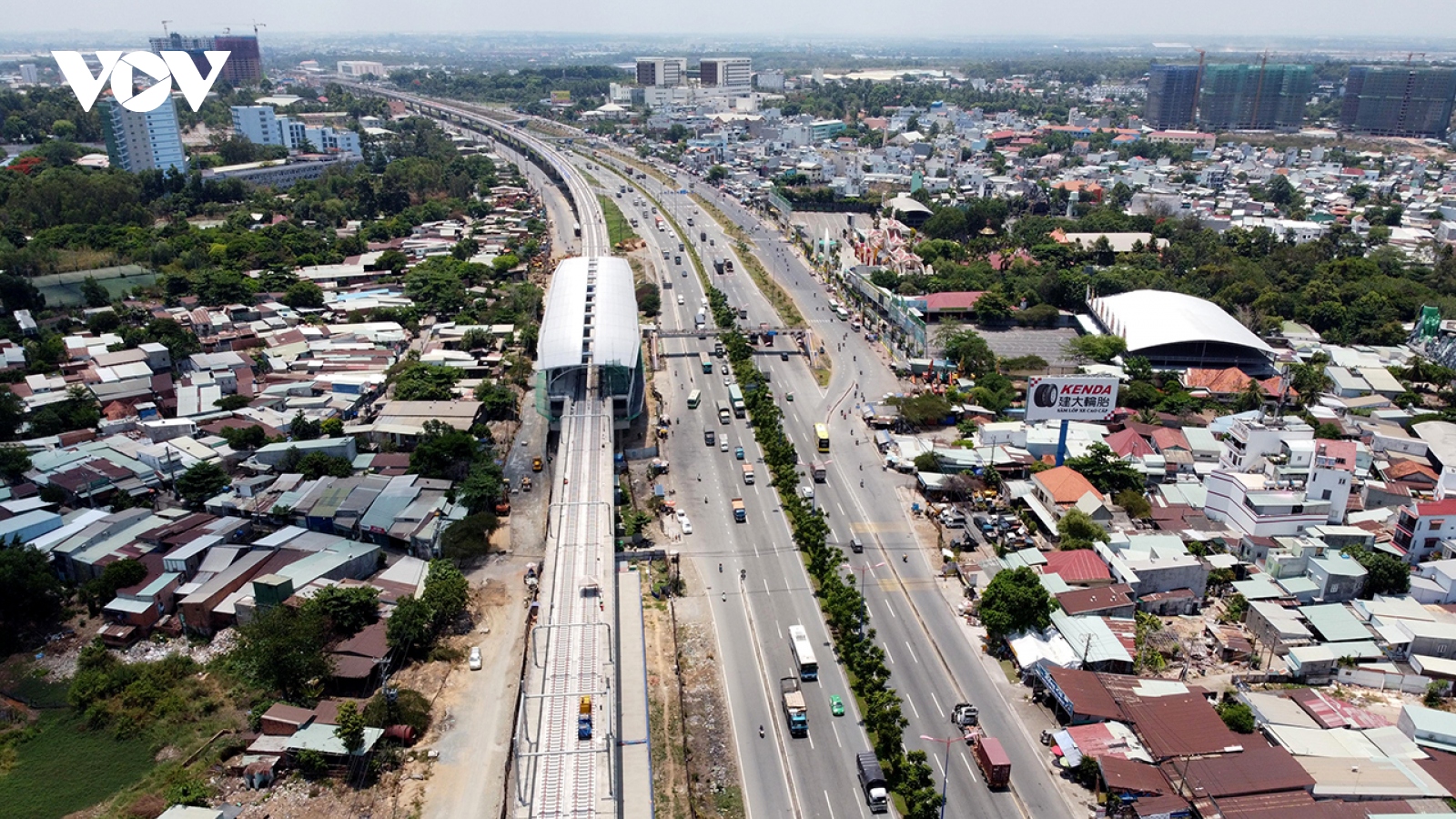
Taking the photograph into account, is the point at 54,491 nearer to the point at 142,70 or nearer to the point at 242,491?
the point at 242,491

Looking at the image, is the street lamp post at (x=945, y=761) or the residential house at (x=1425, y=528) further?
the residential house at (x=1425, y=528)

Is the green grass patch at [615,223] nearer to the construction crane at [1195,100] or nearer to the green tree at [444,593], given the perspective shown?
the green tree at [444,593]

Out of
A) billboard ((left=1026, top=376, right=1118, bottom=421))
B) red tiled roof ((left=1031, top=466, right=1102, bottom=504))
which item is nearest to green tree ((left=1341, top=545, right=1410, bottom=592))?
red tiled roof ((left=1031, top=466, right=1102, bottom=504))

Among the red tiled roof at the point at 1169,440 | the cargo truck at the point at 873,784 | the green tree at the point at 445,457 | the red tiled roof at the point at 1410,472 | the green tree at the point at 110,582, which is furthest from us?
the red tiled roof at the point at 1169,440

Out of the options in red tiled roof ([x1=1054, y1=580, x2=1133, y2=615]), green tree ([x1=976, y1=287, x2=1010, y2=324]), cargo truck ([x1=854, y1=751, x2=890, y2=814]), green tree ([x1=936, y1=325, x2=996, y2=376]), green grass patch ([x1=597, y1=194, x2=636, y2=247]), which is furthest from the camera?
green grass patch ([x1=597, y1=194, x2=636, y2=247])

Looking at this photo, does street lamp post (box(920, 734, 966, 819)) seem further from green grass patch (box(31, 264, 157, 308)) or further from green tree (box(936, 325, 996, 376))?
green grass patch (box(31, 264, 157, 308))

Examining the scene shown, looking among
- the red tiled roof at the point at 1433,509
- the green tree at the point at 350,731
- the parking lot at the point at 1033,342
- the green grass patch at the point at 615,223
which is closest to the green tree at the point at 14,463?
the green tree at the point at 350,731

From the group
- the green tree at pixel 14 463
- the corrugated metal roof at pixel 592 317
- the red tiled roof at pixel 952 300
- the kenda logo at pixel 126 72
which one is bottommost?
the green tree at pixel 14 463
